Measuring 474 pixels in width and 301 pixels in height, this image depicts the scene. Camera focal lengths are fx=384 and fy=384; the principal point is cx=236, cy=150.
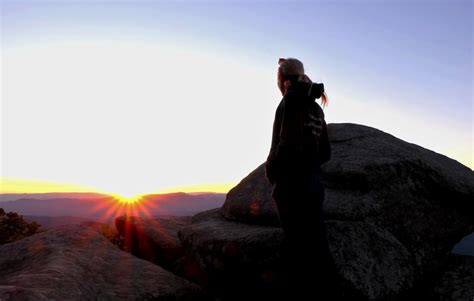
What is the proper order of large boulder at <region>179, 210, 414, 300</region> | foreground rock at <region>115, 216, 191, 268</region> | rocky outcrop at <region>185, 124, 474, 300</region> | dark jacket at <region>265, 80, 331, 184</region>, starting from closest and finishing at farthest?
dark jacket at <region>265, 80, 331, 184</region> → large boulder at <region>179, 210, 414, 300</region> → rocky outcrop at <region>185, 124, 474, 300</region> → foreground rock at <region>115, 216, 191, 268</region>

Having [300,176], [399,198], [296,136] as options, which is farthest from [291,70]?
[399,198]

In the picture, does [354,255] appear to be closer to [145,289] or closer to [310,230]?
[310,230]

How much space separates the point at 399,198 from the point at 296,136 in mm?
4220

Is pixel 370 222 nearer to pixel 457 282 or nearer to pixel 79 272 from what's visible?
pixel 457 282

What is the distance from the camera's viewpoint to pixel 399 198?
30.7 ft

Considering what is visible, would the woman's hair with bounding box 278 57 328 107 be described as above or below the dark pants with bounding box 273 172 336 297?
above

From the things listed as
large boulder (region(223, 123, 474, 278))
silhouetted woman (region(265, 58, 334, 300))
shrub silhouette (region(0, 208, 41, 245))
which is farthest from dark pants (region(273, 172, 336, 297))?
shrub silhouette (region(0, 208, 41, 245))

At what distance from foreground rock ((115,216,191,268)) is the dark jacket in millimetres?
7186

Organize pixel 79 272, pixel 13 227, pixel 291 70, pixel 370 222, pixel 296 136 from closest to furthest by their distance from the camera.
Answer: pixel 296 136 < pixel 291 70 < pixel 79 272 < pixel 370 222 < pixel 13 227

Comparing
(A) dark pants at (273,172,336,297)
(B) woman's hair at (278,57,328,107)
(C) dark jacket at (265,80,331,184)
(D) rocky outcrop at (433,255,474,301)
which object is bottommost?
(D) rocky outcrop at (433,255,474,301)

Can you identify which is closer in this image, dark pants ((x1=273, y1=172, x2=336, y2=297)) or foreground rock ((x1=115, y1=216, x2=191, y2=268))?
dark pants ((x1=273, y1=172, x2=336, y2=297))

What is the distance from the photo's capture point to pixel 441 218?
969 centimetres

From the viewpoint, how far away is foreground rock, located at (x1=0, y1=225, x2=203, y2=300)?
6512mm

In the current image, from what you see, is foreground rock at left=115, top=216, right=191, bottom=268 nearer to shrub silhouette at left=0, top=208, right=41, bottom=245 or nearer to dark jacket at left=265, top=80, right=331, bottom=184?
dark jacket at left=265, top=80, right=331, bottom=184
